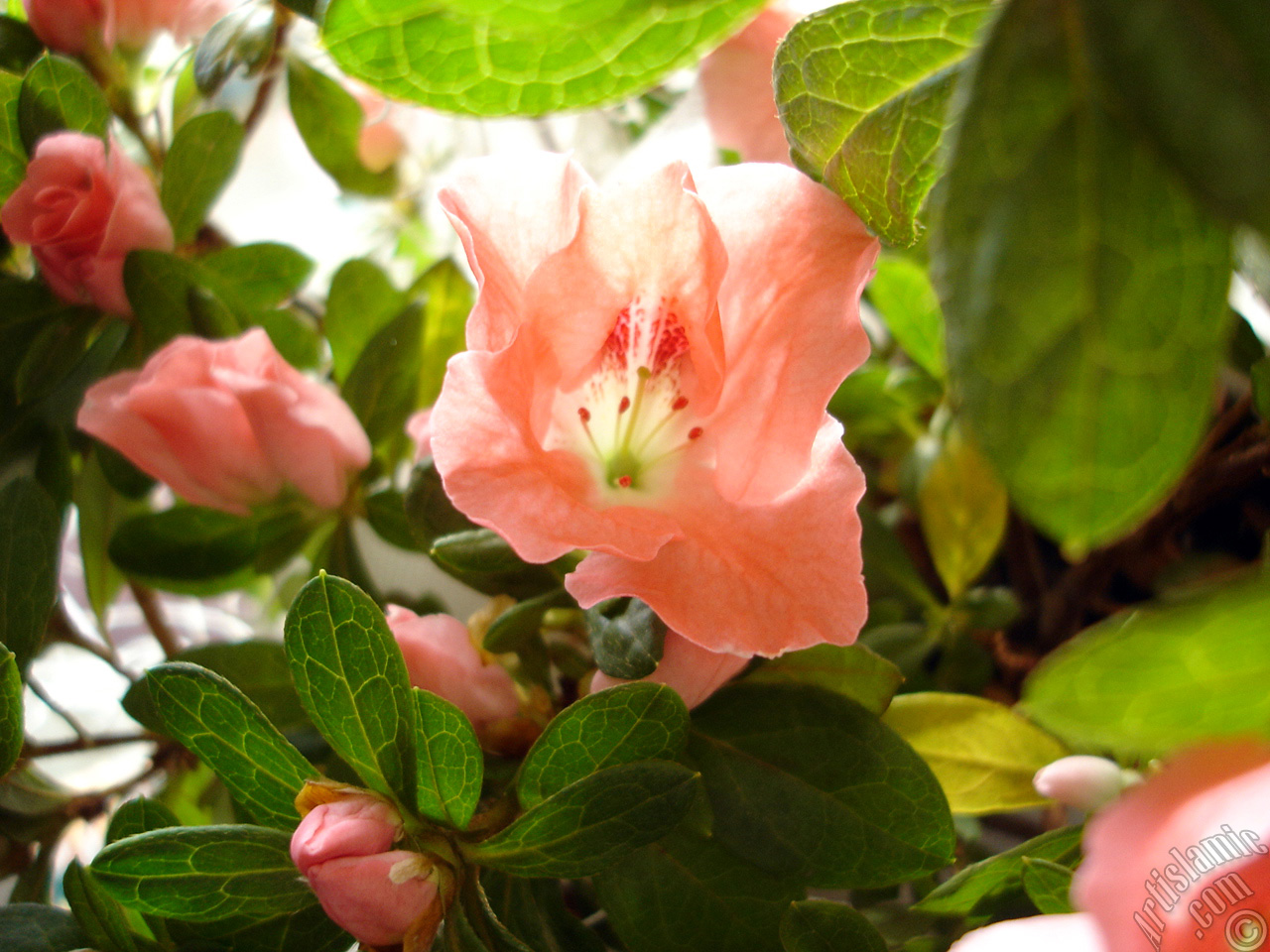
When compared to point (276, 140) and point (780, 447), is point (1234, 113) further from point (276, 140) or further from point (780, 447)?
point (276, 140)

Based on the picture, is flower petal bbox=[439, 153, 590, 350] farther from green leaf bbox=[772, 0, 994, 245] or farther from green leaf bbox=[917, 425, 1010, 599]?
green leaf bbox=[917, 425, 1010, 599]

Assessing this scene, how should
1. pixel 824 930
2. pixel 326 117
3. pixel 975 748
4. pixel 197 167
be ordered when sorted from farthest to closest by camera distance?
pixel 326 117
pixel 197 167
pixel 975 748
pixel 824 930

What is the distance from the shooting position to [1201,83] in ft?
0.72

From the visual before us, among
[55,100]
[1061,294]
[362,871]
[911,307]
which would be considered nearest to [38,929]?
[362,871]

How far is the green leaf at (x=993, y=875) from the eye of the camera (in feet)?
1.56

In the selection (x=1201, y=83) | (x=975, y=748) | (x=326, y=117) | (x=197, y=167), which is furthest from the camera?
(x=326, y=117)

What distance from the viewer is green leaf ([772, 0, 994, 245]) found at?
347mm

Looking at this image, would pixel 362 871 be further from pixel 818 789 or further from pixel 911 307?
pixel 911 307

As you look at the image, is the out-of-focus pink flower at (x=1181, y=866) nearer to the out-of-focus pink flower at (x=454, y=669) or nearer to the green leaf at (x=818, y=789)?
the green leaf at (x=818, y=789)

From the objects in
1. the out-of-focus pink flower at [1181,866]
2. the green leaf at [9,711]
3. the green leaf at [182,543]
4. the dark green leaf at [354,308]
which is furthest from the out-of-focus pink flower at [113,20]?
the out-of-focus pink flower at [1181,866]

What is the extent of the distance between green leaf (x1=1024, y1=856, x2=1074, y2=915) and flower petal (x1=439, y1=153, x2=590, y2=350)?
321 mm

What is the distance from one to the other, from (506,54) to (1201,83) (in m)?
0.22

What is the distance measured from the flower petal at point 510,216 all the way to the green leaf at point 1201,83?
0.23 m

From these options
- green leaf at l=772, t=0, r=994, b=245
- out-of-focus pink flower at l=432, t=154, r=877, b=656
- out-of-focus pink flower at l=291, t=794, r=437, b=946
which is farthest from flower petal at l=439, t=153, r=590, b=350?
out-of-focus pink flower at l=291, t=794, r=437, b=946
